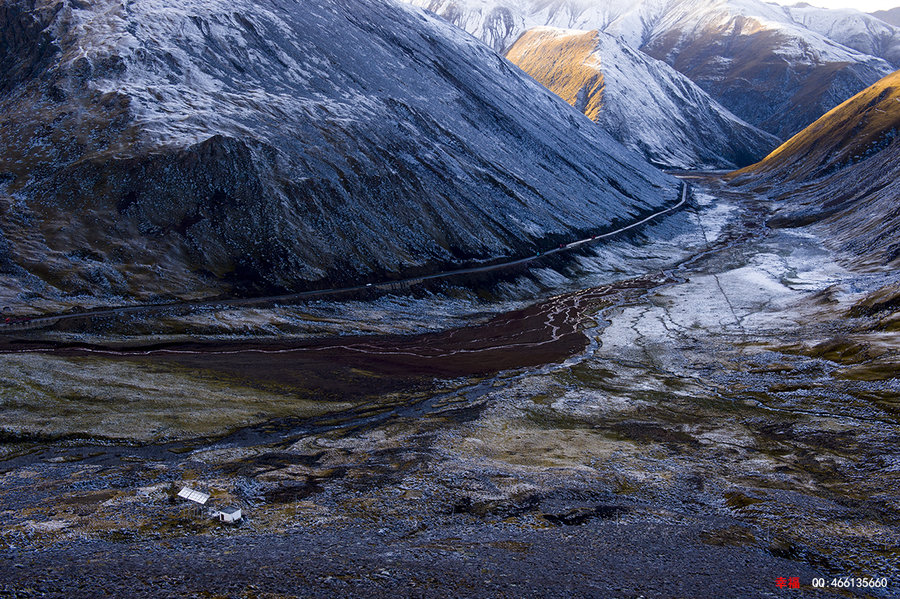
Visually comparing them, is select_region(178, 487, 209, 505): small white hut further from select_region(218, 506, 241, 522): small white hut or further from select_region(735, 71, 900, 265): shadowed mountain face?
select_region(735, 71, 900, 265): shadowed mountain face

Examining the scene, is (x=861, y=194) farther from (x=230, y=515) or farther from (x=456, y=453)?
(x=230, y=515)

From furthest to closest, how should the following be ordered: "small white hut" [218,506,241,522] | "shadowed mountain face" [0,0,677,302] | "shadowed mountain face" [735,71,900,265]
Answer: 1. "shadowed mountain face" [735,71,900,265]
2. "shadowed mountain face" [0,0,677,302]
3. "small white hut" [218,506,241,522]

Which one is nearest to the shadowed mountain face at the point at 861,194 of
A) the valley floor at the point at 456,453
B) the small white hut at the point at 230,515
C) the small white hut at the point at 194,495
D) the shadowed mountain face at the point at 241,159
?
the valley floor at the point at 456,453

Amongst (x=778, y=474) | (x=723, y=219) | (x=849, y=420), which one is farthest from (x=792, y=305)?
(x=723, y=219)

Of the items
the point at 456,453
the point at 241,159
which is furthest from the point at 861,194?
the point at 456,453

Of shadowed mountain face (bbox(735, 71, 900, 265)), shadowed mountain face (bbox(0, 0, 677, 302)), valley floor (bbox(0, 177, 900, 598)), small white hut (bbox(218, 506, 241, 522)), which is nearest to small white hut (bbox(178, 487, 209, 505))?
valley floor (bbox(0, 177, 900, 598))

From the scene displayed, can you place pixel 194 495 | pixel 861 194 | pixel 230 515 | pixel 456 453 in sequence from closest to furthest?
pixel 230 515 < pixel 194 495 < pixel 456 453 < pixel 861 194

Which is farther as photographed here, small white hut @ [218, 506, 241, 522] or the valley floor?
small white hut @ [218, 506, 241, 522]
